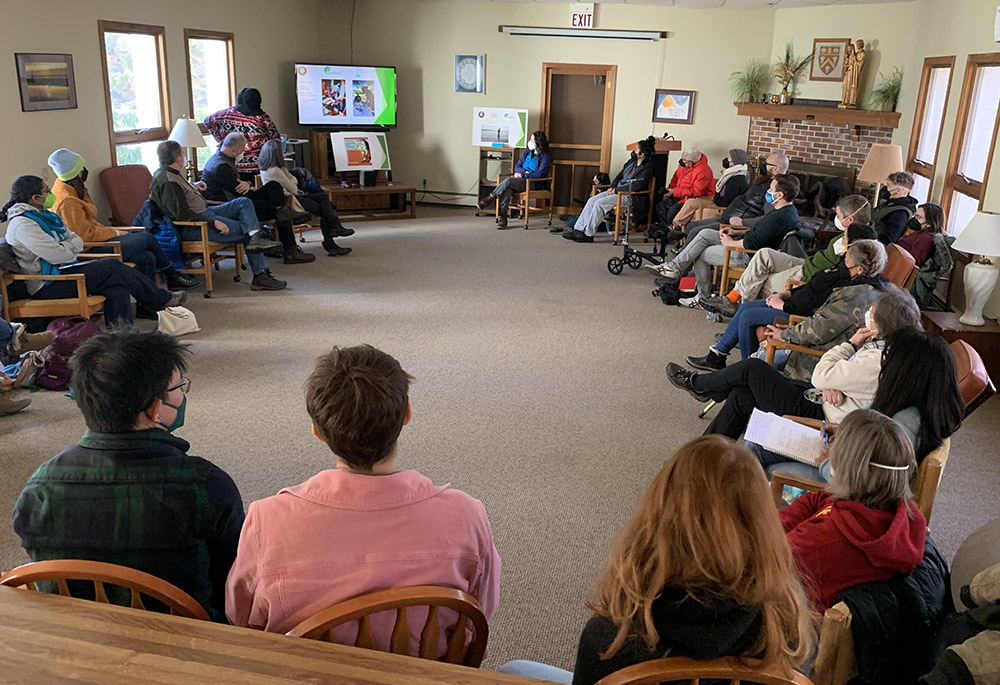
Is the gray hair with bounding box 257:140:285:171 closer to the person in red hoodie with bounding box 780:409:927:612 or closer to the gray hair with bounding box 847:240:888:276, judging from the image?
the gray hair with bounding box 847:240:888:276

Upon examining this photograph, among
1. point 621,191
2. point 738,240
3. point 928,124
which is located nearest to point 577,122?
point 621,191

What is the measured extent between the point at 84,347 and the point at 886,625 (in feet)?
6.70

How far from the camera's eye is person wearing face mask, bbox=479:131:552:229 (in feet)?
32.0

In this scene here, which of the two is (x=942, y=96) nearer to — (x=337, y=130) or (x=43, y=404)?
(x=337, y=130)

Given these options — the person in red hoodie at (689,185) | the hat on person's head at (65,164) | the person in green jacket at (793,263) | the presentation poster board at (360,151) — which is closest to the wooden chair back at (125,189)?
the hat on person's head at (65,164)

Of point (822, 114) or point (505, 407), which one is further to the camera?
point (822, 114)

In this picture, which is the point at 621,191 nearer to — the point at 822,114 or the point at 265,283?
the point at 822,114

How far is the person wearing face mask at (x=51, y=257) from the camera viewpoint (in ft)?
15.6

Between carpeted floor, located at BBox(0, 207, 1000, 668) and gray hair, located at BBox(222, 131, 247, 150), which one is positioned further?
gray hair, located at BBox(222, 131, 247, 150)

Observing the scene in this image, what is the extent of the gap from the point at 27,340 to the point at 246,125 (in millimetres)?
4187

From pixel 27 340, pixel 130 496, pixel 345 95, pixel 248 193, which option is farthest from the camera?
pixel 345 95

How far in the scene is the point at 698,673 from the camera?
4.42 feet

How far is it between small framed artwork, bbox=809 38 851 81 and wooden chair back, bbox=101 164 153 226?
6828mm

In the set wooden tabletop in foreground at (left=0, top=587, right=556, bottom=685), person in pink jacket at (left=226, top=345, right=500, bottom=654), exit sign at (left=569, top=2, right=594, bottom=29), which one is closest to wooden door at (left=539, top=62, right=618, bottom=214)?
exit sign at (left=569, top=2, right=594, bottom=29)
